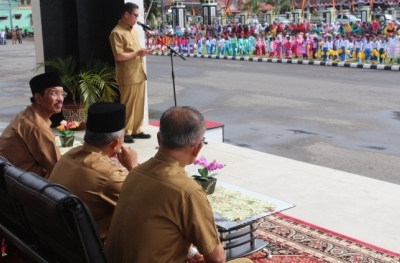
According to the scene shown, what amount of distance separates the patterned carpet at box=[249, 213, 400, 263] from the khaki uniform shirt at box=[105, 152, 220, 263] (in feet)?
6.23

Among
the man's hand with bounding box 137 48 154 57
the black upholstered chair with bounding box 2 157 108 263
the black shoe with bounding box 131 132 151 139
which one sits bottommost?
the black shoe with bounding box 131 132 151 139

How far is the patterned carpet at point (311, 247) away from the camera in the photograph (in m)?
4.44

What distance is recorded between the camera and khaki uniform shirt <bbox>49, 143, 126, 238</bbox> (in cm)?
310

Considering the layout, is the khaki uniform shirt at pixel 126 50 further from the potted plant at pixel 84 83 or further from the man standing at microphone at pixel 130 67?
the potted plant at pixel 84 83

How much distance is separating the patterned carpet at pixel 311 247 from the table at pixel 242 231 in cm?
14

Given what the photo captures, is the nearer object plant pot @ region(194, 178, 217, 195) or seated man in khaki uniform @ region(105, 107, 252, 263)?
seated man in khaki uniform @ region(105, 107, 252, 263)

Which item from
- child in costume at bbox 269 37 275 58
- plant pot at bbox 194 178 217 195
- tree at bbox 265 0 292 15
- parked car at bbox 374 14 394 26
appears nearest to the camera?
plant pot at bbox 194 178 217 195

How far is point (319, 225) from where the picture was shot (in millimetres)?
5152

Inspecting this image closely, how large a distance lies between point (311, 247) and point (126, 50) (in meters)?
4.24

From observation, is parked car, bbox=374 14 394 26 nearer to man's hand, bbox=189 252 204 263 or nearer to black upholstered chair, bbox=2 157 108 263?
man's hand, bbox=189 252 204 263

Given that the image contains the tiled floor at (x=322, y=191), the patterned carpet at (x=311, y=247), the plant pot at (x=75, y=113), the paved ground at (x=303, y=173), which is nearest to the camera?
the patterned carpet at (x=311, y=247)

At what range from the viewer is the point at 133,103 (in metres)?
8.20

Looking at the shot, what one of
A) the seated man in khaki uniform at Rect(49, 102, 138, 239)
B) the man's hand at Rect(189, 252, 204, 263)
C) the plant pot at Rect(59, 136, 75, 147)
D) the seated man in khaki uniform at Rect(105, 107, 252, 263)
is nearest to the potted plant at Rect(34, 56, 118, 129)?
the plant pot at Rect(59, 136, 75, 147)

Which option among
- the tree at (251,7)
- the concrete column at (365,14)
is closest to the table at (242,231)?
the concrete column at (365,14)
